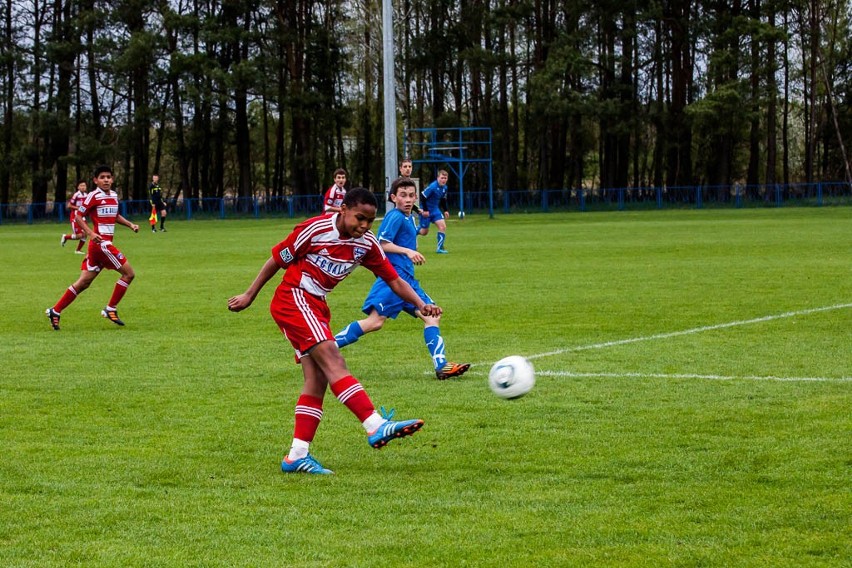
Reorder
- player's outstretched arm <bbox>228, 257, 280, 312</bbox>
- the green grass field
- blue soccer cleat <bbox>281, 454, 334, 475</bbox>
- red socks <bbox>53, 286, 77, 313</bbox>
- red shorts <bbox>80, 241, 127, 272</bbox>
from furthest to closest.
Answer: red shorts <bbox>80, 241, 127, 272</bbox>
red socks <bbox>53, 286, 77, 313</bbox>
player's outstretched arm <bbox>228, 257, 280, 312</bbox>
blue soccer cleat <bbox>281, 454, 334, 475</bbox>
the green grass field

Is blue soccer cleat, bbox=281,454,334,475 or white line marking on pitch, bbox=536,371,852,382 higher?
white line marking on pitch, bbox=536,371,852,382

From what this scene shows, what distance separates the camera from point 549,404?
28.7ft

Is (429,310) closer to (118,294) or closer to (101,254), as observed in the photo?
(118,294)

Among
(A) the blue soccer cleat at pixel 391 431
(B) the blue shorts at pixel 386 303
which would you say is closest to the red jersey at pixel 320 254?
(A) the blue soccer cleat at pixel 391 431

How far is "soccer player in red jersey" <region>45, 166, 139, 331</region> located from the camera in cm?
1503

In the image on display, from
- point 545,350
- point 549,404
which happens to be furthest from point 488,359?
point 549,404

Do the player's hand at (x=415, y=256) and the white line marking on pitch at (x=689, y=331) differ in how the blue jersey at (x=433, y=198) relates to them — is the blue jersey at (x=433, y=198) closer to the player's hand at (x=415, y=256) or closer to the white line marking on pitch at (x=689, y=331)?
the white line marking on pitch at (x=689, y=331)

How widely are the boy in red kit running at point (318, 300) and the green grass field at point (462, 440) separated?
29 centimetres

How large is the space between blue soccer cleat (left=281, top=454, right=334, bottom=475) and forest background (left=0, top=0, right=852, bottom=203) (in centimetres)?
5150

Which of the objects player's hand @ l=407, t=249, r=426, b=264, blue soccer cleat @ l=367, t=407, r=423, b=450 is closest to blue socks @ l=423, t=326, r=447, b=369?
player's hand @ l=407, t=249, r=426, b=264

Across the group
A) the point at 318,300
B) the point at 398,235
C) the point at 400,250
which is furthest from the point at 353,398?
the point at 398,235

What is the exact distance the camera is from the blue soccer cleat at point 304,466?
6.77 m

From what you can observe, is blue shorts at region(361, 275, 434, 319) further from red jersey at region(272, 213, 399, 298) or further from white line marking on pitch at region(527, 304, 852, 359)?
red jersey at region(272, 213, 399, 298)

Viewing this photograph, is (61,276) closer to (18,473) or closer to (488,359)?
(488,359)
